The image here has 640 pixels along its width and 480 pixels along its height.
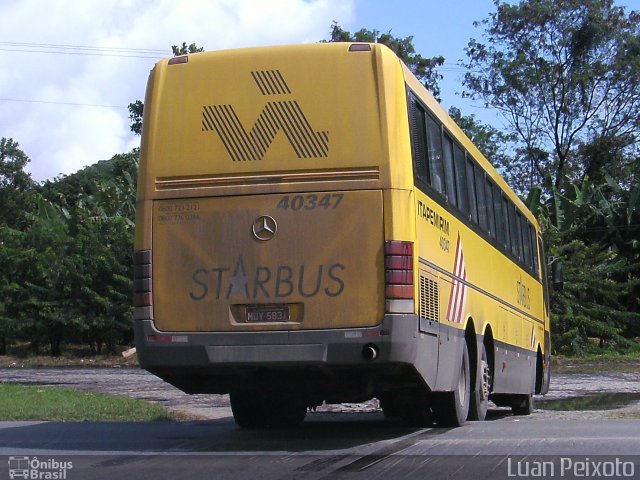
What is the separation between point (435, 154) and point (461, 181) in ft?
4.73

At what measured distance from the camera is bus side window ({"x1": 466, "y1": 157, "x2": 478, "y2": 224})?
41.1 feet

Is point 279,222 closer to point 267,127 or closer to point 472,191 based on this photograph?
point 267,127

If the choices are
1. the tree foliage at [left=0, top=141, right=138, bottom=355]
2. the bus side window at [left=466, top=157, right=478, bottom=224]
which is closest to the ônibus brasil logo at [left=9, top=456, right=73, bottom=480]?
the bus side window at [left=466, top=157, right=478, bottom=224]

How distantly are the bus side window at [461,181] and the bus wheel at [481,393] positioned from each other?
5.99 ft

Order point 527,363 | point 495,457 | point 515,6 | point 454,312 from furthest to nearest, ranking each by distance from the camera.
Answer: point 515,6 < point 527,363 < point 454,312 < point 495,457

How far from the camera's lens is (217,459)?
8914 millimetres

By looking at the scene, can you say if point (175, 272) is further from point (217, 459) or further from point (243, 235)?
point (217, 459)

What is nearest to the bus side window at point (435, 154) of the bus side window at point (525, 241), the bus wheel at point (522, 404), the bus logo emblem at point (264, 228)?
the bus logo emblem at point (264, 228)

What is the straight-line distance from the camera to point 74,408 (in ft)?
52.4

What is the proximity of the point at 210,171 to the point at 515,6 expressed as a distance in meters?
45.8

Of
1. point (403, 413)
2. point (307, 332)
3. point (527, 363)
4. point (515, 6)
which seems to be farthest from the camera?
point (515, 6)

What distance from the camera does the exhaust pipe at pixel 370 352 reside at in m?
9.12

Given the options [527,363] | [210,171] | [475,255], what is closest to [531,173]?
[527,363]

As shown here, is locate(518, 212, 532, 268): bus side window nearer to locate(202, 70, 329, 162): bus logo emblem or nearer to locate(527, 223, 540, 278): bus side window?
locate(527, 223, 540, 278): bus side window
